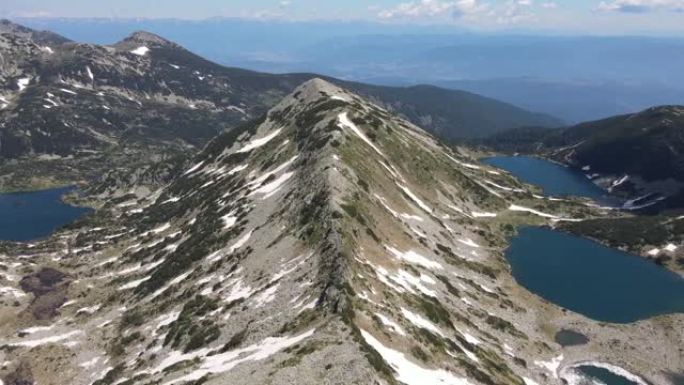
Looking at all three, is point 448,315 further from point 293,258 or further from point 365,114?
point 365,114

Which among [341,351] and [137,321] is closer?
[341,351]

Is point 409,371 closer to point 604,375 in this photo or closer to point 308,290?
point 308,290

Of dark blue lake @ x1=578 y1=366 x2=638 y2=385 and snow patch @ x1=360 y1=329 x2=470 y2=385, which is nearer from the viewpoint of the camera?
snow patch @ x1=360 y1=329 x2=470 y2=385

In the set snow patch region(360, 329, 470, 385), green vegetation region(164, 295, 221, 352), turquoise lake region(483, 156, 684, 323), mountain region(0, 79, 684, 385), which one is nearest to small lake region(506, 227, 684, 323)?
turquoise lake region(483, 156, 684, 323)

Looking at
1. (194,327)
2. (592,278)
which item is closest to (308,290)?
(194,327)

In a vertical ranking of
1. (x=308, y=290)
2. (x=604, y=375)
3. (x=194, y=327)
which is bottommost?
(x=604, y=375)

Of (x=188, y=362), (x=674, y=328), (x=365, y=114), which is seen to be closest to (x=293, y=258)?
(x=188, y=362)

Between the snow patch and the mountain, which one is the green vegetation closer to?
the mountain
